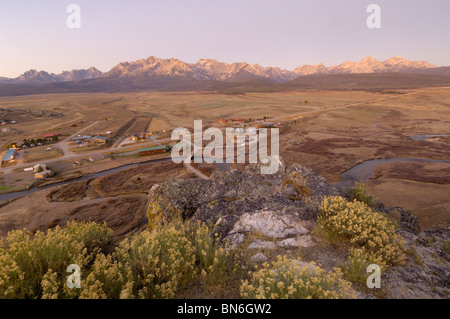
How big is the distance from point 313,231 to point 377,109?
111 metres

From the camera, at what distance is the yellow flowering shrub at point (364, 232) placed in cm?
662

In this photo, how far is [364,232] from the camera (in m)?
6.77

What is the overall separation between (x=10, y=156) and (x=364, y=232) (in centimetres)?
6040

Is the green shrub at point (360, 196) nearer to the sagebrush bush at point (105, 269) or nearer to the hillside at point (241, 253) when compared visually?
the hillside at point (241, 253)

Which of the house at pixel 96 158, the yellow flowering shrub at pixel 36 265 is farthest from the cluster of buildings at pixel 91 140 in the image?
the yellow flowering shrub at pixel 36 265

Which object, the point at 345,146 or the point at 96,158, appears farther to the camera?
the point at 345,146

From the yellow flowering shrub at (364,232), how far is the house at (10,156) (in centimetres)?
5696

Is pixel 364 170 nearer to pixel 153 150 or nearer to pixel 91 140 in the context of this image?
pixel 153 150

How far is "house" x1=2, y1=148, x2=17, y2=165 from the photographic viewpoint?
4309 cm

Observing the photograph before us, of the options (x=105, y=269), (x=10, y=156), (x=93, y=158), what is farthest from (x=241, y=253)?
(x=10, y=156)

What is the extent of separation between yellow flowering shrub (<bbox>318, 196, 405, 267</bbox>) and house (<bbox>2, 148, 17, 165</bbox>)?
57.0 metres

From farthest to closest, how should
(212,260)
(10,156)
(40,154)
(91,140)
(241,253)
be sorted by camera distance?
(91,140) → (40,154) → (10,156) → (241,253) → (212,260)

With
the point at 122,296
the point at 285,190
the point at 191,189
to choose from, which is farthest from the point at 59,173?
the point at 122,296
